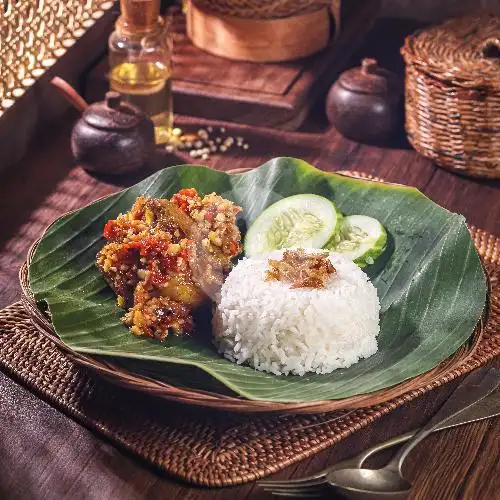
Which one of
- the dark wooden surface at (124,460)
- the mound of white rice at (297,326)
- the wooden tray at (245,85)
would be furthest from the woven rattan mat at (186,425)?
the wooden tray at (245,85)

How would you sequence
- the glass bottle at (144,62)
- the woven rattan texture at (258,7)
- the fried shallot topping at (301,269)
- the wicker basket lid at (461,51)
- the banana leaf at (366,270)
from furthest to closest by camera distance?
the woven rattan texture at (258,7) → the glass bottle at (144,62) → the wicker basket lid at (461,51) → the fried shallot topping at (301,269) → the banana leaf at (366,270)

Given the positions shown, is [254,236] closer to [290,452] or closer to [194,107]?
[290,452]

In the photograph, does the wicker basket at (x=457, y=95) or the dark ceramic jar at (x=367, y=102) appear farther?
the dark ceramic jar at (x=367, y=102)

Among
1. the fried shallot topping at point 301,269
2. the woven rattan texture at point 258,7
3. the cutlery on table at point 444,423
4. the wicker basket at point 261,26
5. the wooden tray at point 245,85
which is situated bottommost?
the wooden tray at point 245,85

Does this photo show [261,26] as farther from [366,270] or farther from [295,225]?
[366,270]

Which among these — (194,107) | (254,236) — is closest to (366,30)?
(194,107)

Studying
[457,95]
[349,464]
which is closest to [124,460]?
[349,464]

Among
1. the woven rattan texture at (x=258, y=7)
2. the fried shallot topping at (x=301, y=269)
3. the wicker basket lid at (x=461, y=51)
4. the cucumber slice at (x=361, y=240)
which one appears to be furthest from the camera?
the woven rattan texture at (x=258, y=7)

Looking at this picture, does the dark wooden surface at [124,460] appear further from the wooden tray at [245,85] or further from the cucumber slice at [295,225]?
the wooden tray at [245,85]
